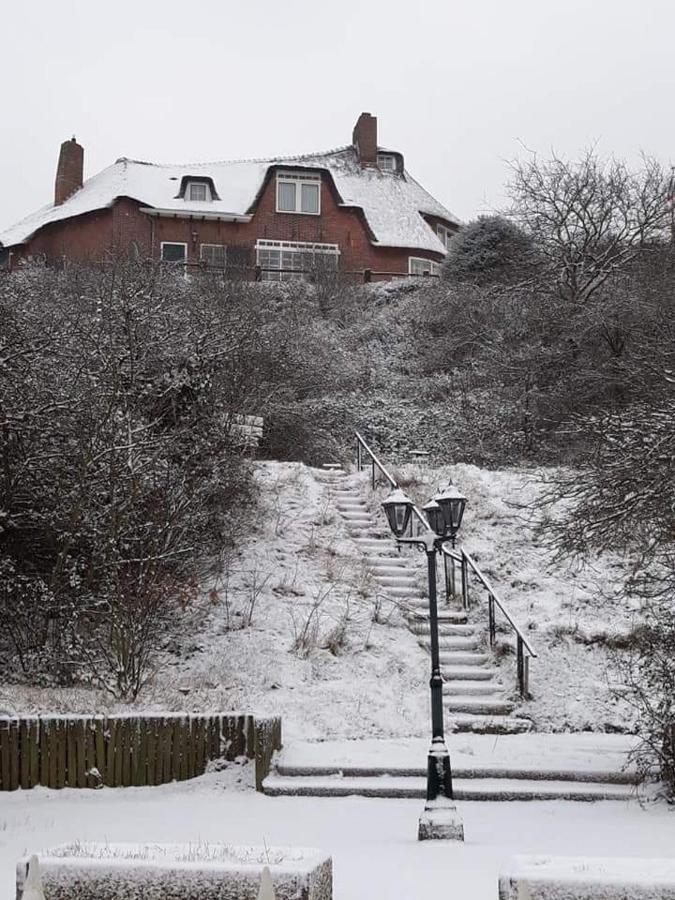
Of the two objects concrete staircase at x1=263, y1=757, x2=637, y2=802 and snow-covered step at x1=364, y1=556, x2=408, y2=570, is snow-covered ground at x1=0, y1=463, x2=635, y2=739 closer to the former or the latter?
snow-covered step at x1=364, y1=556, x2=408, y2=570

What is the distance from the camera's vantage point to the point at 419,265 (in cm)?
4097

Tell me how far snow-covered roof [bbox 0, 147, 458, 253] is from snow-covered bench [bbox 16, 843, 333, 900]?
35783 mm

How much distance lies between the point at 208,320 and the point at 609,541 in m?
9.83

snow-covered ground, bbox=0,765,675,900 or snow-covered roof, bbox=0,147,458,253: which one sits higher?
snow-covered roof, bbox=0,147,458,253

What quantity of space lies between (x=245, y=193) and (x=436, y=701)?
114 ft

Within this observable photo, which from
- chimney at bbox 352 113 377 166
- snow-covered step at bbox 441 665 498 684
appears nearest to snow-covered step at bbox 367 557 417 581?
snow-covered step at bbox 441 665 498 684

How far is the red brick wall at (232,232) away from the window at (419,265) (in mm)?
211

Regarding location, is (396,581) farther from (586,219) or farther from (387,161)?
(387,161)

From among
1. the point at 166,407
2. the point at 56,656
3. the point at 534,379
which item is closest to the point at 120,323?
the point at 166,407

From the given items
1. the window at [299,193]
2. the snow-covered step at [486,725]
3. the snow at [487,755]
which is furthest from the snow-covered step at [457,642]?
the window at [299,193]

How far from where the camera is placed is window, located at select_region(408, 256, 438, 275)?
40.7m

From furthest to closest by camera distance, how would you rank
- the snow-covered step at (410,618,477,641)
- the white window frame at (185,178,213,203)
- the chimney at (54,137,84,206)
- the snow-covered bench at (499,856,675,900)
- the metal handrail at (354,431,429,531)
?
the chimney at (54,137,84,206) < the white window frame at (185,178,213,203) < the metal handrail at (354,431,429,531) < the snow-covered step at (410,618,477,641) < the snow-covered bench at (499,856,675,900)

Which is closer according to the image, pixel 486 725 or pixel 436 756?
pixel 436 756

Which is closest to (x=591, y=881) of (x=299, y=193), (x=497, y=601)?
(x=497, y=601)
